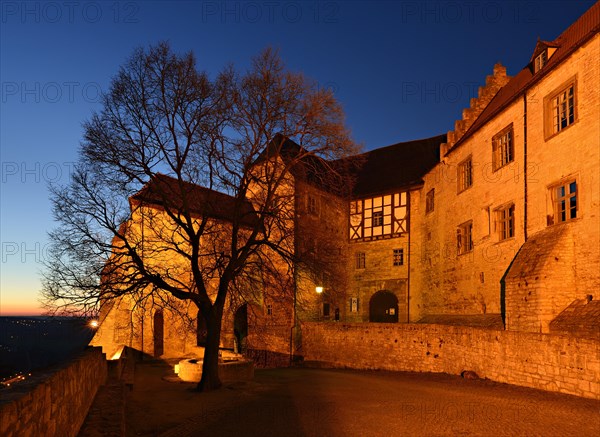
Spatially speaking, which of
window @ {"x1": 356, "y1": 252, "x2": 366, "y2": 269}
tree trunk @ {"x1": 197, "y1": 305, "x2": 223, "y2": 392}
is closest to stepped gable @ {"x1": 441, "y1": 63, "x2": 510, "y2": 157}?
window @ {"x1": 356, "y1": 252, "x2": 366, "y2": 269}

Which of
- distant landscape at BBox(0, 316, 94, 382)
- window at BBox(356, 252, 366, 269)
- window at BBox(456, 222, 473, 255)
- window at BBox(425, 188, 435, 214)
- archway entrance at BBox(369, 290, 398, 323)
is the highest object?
window at BBox(425, 188, 435, 214)

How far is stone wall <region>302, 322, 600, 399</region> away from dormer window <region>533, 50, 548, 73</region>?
1045 centimetres

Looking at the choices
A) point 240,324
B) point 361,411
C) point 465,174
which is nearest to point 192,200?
point 361,411

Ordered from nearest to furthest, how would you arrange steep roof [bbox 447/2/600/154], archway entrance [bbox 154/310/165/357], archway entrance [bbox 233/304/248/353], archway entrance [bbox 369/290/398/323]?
steep roof [bbox 447/2/600/154] < archway entrance [bbox 154/310/165/357] < archway entrance [bbox 369/290/398/323] < archway entrance [bbox 233/304/248/353]

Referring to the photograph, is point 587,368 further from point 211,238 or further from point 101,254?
point 101,254

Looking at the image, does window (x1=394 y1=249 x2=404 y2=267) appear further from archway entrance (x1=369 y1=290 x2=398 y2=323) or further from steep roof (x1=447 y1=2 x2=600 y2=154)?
steep roof (x1=447 y1=2 x2=600 y2=154)

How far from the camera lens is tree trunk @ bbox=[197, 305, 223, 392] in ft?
51.1

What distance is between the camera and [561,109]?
17.9 m

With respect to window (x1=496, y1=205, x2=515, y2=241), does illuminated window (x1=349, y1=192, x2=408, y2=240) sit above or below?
above

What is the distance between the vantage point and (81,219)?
1548 centimetres

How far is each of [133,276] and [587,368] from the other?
464 inches

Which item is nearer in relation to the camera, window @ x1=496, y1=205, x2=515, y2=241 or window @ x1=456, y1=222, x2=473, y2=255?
window @ x1=496, y1=205, x2=515, y2=241

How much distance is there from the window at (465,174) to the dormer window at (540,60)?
19.1 ft

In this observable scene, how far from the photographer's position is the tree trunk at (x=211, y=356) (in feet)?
51.1
